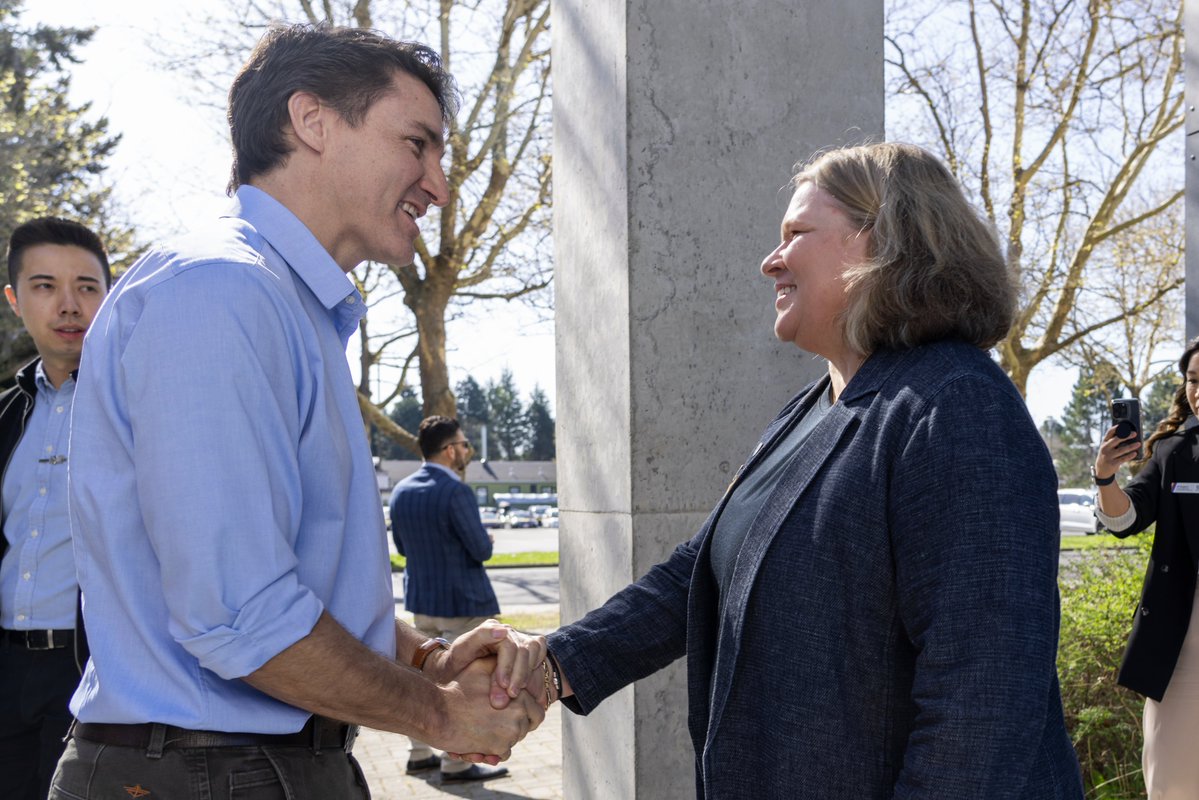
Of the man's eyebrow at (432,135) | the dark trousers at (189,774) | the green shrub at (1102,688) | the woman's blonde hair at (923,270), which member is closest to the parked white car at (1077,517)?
the green shrub at (1102,688)

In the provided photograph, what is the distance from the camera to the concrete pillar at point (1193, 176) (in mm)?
4309

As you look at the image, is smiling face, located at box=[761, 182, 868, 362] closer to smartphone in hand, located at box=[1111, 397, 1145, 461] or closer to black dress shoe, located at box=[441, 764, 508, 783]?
smartphone in hand, located at box=[1111, 397, 1145, 461]

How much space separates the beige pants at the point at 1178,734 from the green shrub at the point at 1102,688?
0.65 meters

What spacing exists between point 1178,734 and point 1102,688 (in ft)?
4.20

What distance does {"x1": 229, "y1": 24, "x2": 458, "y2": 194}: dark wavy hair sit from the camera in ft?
6.56

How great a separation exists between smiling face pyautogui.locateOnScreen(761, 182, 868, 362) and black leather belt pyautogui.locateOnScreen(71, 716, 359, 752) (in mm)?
1191

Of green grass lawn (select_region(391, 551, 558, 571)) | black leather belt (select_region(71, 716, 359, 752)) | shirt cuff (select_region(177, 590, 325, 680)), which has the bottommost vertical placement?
green grass lawn (select_region(391, 551, 558, 571))

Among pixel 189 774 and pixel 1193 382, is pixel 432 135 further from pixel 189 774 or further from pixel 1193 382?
pixel 1193 382

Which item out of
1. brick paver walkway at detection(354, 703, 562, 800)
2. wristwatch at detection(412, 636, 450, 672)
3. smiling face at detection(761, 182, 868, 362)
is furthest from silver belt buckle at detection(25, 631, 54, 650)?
brick paver walkway at detection(354, 703, 562, 800)

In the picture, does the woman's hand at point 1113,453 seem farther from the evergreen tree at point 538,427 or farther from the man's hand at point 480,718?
the evergreen tree at point 538,427

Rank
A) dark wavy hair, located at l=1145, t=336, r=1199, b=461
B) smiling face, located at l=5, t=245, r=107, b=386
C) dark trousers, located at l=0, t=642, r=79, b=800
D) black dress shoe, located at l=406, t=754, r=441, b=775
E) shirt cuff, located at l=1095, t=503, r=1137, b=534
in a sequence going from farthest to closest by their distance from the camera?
1. black dress shoe, located at l=406, t=754, r=441, b=775
2. dark wavy hair, located at l=1145, t=336, r=1199, b=461
3. shirt cuff, located at l=1095, t=503, r=1137, b=534
4. smiling face, located at l=5, t=245, r=107, b=386
5. dark trousers, located at l=0, t=642, r=79, b=800

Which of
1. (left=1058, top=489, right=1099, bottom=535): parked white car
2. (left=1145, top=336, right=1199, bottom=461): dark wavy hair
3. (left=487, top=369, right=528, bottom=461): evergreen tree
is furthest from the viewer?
(left=487, top=369, right=528, bottom=461): evergreen tree

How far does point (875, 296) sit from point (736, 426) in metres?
1.82

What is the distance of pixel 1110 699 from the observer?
5.26 metres
